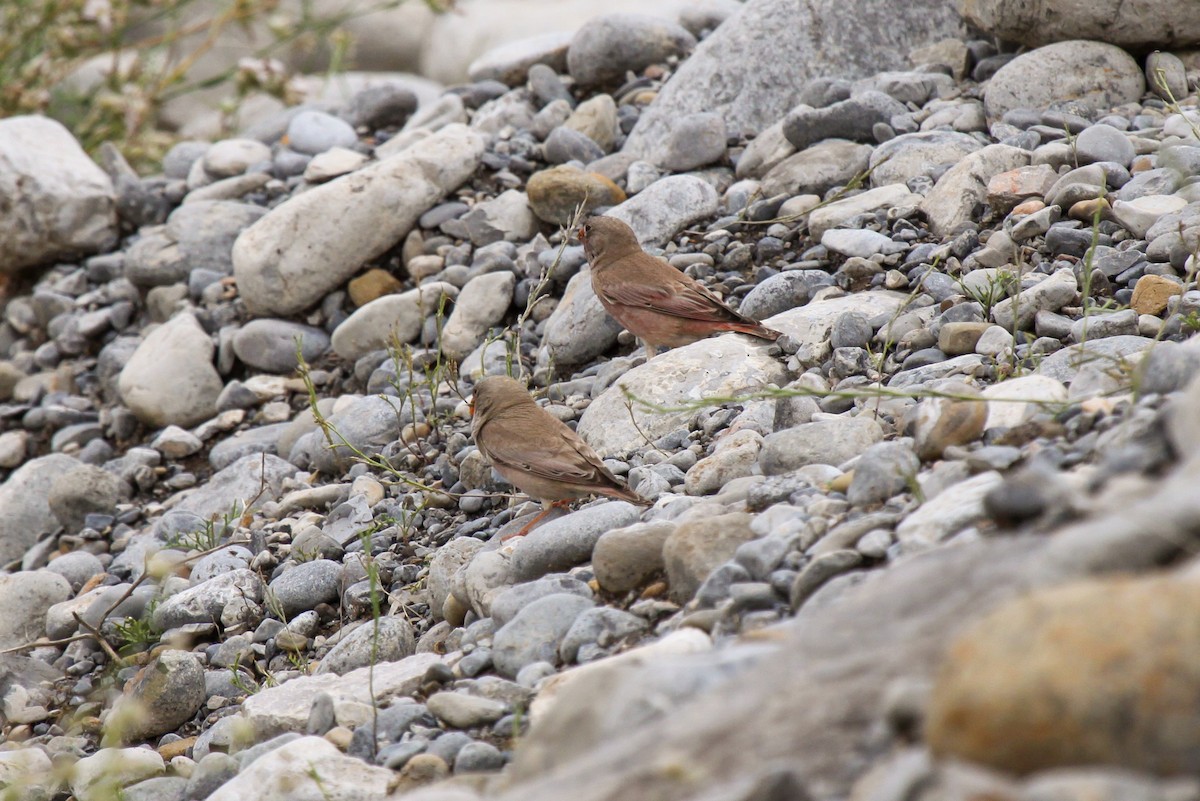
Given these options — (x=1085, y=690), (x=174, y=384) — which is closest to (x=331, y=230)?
(x=174, y=384)

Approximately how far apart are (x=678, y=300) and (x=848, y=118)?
156cm

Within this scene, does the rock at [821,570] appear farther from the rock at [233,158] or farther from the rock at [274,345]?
the rock at [233,158]

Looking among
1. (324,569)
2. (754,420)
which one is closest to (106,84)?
(324,569)

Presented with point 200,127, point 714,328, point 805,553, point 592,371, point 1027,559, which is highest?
point 1027,559

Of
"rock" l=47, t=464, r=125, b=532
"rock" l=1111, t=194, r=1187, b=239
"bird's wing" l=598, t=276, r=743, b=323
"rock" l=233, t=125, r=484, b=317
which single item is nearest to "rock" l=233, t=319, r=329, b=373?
"rock" l=233, t=125, r=484, b=317

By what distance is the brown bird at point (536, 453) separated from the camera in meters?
4.51

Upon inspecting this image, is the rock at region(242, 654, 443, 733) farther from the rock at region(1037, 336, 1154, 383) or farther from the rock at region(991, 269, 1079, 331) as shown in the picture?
the rock at region(991, 269, 1079, 331)

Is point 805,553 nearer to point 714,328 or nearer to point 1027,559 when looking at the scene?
point 1027,559

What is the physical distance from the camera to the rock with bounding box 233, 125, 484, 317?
21.7ft

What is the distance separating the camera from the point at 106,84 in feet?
30.9

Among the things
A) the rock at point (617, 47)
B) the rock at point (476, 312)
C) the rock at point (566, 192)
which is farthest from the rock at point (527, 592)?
the rock at point (617, 47)

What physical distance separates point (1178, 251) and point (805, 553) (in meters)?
2.24

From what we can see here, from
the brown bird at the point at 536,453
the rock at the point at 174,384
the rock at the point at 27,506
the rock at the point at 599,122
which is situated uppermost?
the rock at the point at 599,122

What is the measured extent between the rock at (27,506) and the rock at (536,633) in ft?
11.9
